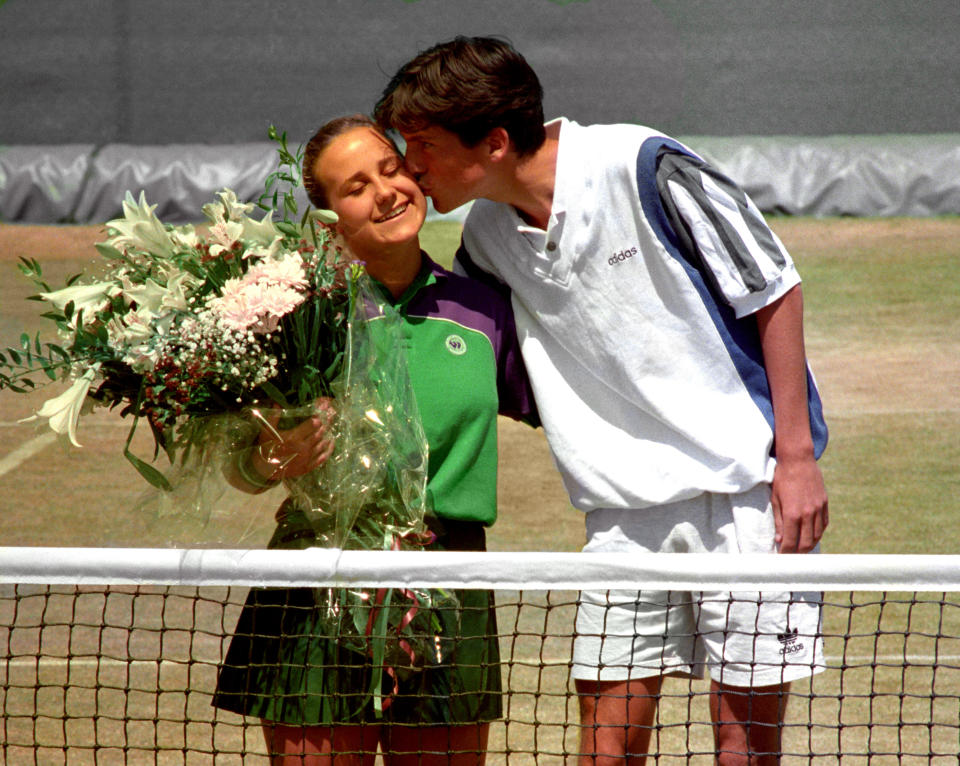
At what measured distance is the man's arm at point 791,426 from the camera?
100 inches

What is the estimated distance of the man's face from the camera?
2.64 m

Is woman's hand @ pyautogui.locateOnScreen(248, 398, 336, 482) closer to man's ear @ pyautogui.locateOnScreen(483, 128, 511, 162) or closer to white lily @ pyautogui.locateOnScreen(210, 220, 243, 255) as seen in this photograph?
white lily @ pyautogui.locateOnScreen(210, 220, 243, 255)

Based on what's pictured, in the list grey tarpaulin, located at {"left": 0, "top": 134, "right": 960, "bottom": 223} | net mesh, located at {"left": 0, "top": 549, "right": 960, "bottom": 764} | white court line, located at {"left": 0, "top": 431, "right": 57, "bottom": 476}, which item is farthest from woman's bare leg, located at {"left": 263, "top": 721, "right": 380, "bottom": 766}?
grey tarpaulin, located at {"left": 0, "top": 134, "right": 960, "bottom": 223}

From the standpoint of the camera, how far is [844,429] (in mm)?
7391

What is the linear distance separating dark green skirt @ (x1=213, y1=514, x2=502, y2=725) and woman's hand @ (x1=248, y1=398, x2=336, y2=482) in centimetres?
22

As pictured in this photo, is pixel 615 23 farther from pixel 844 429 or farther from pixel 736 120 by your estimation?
pixel 844 429

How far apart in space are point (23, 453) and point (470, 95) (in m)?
5.51

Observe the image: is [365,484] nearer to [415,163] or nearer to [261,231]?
[261,231]

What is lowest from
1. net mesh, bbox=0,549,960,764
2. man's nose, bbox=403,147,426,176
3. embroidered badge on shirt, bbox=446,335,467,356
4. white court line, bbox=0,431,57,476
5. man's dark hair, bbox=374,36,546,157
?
white court line, bbox=0,431,57,476

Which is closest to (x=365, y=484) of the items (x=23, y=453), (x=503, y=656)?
(x=503, y=656)

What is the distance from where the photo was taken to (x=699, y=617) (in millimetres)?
2717

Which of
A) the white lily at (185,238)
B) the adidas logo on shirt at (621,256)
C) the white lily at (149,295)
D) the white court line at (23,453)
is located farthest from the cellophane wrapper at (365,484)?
the white court line at (23,453)

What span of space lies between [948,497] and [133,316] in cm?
490

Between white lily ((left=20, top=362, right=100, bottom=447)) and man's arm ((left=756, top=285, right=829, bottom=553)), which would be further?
man's arm ((left=756, top=285, right=829, bottom=553))
